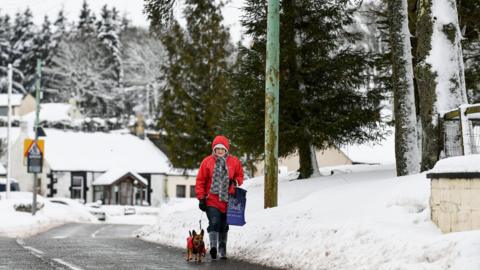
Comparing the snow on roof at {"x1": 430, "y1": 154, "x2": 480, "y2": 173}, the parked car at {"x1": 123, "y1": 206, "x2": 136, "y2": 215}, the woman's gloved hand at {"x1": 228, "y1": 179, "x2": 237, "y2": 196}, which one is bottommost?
the parked car at {"x1": 123, "y1": 206, "x2": 136, "y2": 215}

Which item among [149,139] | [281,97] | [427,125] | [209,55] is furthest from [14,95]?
[427,125]

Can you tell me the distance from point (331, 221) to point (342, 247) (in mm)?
1339

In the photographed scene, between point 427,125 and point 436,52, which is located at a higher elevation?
point 436,52

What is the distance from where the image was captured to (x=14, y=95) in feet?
323

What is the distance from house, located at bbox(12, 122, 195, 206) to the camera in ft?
202

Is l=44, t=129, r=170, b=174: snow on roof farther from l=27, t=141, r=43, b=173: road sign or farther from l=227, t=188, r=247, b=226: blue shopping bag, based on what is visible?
l=227, t=188, r=247, b=226: blue shopping bag

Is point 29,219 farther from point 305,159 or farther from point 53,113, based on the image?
point 53,113

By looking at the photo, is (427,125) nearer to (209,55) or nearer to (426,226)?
(426,226)

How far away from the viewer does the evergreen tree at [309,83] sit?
19.6 meters

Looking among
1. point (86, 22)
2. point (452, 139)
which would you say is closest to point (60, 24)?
point (86, 22)

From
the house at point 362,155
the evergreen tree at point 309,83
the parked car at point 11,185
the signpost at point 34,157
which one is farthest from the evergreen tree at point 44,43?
the evergreen tree at point 309,83

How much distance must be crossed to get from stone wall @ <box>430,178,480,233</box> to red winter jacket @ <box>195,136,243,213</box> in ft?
9.68

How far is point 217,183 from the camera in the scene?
428 inches

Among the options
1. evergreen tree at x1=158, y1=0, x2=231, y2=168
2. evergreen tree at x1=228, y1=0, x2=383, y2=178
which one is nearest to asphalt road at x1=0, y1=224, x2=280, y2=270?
evergreen tree at x1=228, y1=0, x2=383, y2=178
